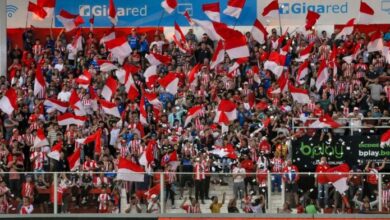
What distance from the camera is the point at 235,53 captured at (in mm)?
39250

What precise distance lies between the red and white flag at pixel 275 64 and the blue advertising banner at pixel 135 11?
5.60m

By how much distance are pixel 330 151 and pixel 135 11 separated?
11.8 metres

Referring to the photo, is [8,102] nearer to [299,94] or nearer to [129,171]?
[129,171]

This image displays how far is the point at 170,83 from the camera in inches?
1513

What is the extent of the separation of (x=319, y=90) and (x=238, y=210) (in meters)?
8.21

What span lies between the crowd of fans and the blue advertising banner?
115 centimetres

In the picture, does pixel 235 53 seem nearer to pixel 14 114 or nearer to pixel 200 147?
pixel 200 147

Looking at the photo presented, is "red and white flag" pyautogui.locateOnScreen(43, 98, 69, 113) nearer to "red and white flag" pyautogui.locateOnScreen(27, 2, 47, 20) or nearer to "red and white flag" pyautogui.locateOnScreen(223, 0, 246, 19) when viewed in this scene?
"red and white flag" pyautogui.locateOnScreen(27, 2, 47, 20)

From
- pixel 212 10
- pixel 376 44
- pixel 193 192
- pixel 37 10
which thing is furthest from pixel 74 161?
pixel 376 44

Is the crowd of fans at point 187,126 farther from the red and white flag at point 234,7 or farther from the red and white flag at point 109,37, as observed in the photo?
the red and white flag at point 234,7

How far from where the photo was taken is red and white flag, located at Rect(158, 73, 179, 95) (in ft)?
126

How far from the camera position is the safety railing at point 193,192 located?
31938mm

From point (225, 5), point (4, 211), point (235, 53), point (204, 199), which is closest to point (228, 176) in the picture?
point (204, 199)

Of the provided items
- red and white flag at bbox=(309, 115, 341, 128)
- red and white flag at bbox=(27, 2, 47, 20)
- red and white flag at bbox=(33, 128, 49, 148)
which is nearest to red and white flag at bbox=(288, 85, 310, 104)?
red and white flag at bbox=(309, 115, 341, 128)
